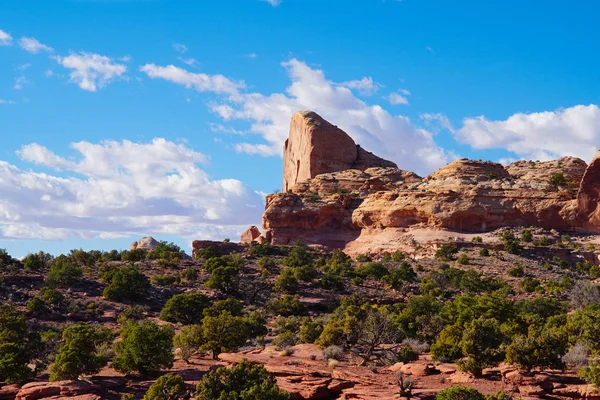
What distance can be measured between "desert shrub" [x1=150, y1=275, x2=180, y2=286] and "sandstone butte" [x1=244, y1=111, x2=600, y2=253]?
3281 centimetres

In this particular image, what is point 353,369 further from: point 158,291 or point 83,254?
point 83,254

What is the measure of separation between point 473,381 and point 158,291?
32.1 meters

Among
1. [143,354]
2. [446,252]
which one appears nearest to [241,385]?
[143,354]

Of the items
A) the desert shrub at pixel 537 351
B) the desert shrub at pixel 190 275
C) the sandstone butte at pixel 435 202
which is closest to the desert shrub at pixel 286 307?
the desert shrub at pixel 190 275

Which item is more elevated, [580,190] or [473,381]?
[580,190]

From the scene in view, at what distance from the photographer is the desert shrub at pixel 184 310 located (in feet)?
132

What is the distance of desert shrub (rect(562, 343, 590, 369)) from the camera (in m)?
23.6

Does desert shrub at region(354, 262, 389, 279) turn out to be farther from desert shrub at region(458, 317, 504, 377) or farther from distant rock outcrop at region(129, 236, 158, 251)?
distant rock outcrop at region(129, 236, 158, 251)

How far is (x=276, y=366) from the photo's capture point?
78.2ft

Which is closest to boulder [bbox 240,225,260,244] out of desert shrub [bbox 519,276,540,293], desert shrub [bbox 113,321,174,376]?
desert shrub [bbox 519,276,540,293]

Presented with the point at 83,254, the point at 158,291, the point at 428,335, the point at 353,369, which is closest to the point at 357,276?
the point at 158,291

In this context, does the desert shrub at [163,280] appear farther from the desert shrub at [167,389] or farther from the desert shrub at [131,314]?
the desert shrub at [167,389]

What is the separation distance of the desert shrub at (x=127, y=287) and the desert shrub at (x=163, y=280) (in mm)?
3170

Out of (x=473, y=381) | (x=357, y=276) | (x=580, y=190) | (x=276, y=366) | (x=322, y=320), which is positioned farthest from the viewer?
(x=580, y=190)
